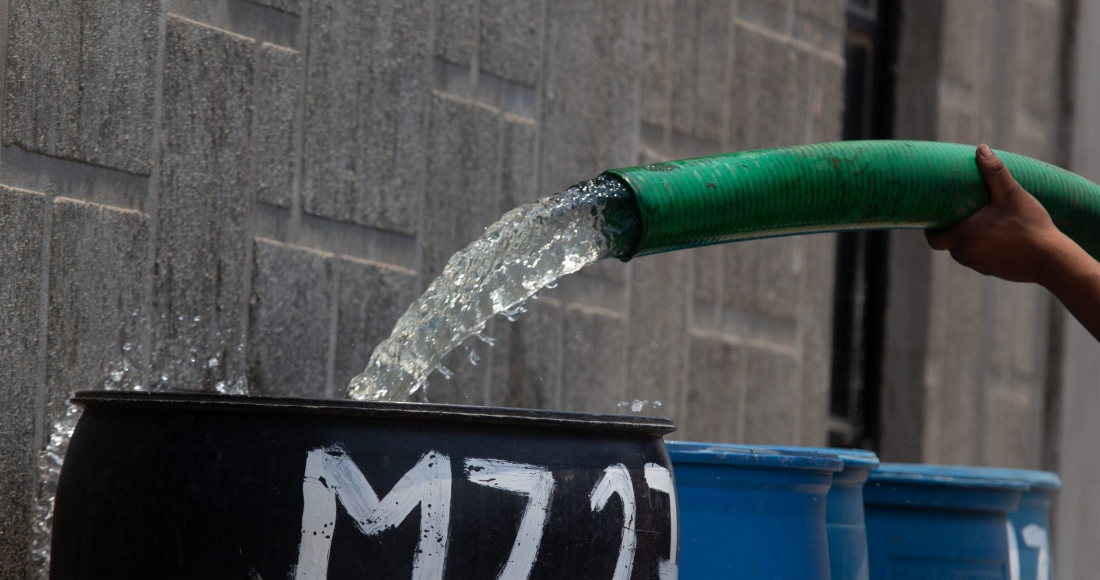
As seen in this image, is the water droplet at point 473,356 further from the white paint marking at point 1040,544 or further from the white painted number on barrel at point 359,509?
the white painted number on barrel at point 359,509

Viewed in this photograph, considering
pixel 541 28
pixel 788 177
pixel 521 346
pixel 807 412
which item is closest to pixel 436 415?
pixel 788 177

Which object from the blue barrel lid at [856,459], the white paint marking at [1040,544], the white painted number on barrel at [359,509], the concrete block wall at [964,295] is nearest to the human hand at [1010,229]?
the blue barrel lid at [856,459]

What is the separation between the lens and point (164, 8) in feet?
7.11

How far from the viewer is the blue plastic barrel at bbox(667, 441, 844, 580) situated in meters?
1.85

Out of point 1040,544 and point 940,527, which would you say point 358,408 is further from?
point 1040,544

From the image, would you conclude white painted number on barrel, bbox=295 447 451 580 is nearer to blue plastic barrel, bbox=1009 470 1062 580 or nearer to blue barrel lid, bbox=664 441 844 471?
blue barrel lid, bbox=664 441 844 471

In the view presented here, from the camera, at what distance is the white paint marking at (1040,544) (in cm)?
244

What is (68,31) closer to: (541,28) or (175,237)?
(175,237)

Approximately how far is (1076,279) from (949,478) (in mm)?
445

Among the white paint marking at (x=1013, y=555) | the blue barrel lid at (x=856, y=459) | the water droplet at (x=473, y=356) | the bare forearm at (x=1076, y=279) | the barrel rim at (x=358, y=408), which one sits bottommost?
the white paint marking at (x=1013, y=555)

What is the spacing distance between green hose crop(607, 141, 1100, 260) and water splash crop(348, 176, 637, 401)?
9cm

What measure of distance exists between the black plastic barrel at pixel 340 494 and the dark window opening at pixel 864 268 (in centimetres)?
311

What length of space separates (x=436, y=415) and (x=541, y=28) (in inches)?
69.1

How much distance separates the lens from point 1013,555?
93.0 inches
